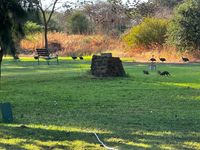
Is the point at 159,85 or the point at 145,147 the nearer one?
the point at 145,147

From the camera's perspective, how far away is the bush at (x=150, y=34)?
47.4 meters

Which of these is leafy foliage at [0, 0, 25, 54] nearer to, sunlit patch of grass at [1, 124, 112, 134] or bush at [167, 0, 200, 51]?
sunlit patch of grass at [1, 124, 112, 134]

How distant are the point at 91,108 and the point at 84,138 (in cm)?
400

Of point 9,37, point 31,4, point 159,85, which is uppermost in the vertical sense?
point 31,4

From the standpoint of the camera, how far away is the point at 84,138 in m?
8.69

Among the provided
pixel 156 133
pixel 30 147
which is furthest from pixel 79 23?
pixel 30 147

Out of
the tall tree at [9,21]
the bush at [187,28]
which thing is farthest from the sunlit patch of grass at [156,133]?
the bush at [187,28]

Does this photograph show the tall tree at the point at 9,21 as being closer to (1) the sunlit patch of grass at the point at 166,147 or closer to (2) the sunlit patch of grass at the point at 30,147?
(2) the sunlit patch of grass at the point at 30,147

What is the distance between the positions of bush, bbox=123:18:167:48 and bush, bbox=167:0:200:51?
5.69 metres

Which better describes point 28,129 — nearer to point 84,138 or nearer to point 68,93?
point 84,138

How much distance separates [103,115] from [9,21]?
7368mm

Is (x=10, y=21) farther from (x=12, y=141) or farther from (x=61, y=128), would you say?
(x=12, y=141)

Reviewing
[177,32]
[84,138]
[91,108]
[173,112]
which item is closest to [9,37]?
[91,108]

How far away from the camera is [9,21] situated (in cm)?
1764
